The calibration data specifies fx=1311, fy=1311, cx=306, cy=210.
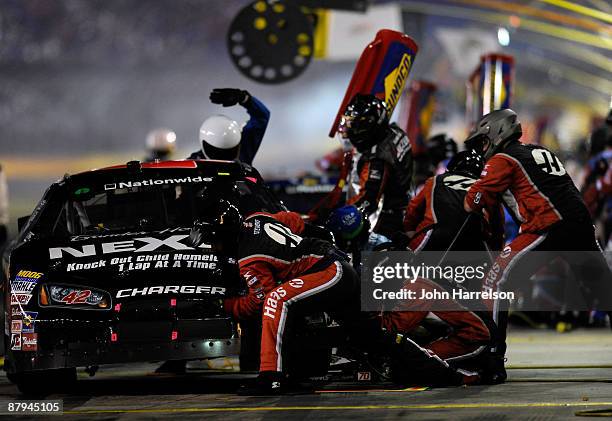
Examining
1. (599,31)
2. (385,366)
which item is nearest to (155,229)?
(385,366)

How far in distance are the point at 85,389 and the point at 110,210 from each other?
147 centimetres

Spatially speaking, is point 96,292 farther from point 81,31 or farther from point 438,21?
point 438,21

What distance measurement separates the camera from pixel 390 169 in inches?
438

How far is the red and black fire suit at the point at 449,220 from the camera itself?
9.39 meters

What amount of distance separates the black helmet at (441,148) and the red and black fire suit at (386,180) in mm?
3785

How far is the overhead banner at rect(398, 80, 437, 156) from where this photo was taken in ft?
60.0

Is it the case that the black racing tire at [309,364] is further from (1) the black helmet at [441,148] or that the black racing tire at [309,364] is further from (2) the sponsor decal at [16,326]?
(1) the black helmet at [441,148]

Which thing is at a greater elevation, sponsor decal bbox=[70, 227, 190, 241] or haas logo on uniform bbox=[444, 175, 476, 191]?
haas logo on uniform bbox=[444, 175, 476, 191]

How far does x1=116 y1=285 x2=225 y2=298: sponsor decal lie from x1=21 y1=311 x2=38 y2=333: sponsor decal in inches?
21.3

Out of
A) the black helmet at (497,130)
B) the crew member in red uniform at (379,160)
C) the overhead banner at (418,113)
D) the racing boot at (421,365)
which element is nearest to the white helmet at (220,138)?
the crew member in red uniform at (379,160)

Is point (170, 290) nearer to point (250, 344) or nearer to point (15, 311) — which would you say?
point (250, 344)


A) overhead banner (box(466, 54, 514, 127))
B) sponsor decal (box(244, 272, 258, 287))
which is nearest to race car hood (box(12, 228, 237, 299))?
sponsor decal (box(244, 272, 258, 287))

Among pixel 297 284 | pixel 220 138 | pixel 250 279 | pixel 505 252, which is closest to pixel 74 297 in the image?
pixel 250 279

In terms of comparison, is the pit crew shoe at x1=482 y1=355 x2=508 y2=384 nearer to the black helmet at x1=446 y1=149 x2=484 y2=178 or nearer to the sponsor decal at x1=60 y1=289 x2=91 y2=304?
the black helmet at x1=446 y1=149 x2=484 y2=178
